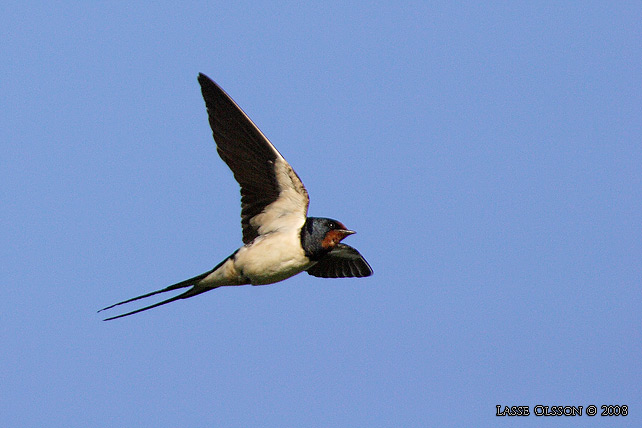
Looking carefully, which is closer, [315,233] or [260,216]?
[315,233]

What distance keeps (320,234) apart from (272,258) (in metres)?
0.35

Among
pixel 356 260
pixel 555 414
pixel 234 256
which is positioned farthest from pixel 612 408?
pixel 234 256

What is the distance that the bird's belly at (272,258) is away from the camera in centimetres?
518

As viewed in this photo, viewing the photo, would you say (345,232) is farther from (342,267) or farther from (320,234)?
→ (342,267)

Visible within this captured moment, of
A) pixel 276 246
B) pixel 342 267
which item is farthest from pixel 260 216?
pixel 342 267

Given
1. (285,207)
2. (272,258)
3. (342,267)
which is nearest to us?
(272,258)

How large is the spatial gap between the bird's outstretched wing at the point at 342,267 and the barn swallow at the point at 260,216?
958 millimetres

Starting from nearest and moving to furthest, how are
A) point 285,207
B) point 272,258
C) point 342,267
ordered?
1. point 272,258
2. point 285,207
3. point 342,267

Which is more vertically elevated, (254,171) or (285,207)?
(254,171)

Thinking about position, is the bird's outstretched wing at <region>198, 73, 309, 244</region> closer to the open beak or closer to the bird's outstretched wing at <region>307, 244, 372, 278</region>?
the open beak

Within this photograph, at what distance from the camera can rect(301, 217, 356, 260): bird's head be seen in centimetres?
519

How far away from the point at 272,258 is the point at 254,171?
59cm

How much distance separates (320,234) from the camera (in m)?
5.21

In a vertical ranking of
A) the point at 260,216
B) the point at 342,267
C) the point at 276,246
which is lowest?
the point at 342,267
